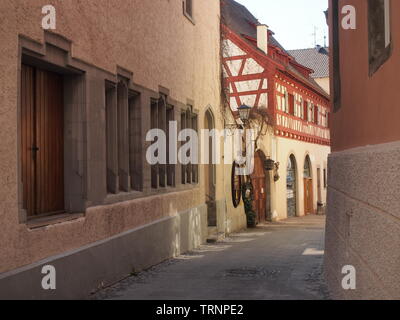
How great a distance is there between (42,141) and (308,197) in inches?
1068

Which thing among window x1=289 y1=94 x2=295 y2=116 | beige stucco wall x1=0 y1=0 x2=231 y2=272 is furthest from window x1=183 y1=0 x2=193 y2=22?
window x1=289 y1=94 x2=295 y2=116

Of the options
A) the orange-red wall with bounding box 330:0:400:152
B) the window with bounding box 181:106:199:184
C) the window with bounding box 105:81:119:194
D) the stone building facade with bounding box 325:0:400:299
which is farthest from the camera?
the window with bounding box 181:106:199:184

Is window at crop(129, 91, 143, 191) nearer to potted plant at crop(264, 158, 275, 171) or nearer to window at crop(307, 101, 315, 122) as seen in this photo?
potted plant at crop(264, 158, 275, 171)

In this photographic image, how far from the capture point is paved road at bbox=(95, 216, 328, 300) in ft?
26.3

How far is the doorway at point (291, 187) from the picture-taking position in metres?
29.6

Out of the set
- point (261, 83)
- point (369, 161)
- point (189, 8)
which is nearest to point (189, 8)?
point (189, 8)

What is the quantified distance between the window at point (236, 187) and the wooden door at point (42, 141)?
12902mm

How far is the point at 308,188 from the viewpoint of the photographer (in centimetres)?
3341

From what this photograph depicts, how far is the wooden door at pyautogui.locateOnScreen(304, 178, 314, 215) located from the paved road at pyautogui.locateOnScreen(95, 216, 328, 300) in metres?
17.7

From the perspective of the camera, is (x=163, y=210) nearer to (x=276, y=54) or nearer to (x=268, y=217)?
(x=268, y=217)

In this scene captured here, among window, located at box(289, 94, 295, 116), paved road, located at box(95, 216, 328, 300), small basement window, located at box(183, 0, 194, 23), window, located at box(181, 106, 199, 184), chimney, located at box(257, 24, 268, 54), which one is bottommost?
paved road, located at box(95, 216, 328, 300)

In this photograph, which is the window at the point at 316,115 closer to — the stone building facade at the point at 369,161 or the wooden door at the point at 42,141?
the stone building facade at the point at 369,161

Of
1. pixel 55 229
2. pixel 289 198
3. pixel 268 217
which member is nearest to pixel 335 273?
pixel 55 229
